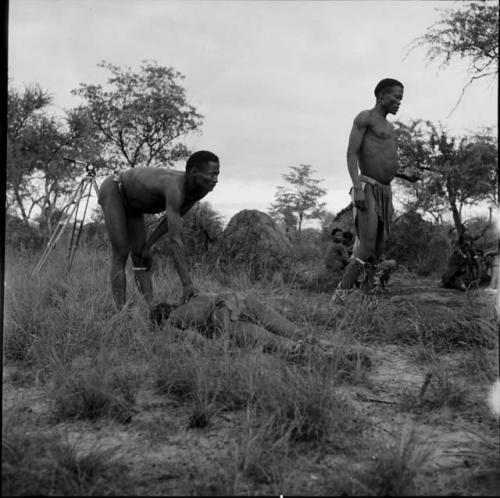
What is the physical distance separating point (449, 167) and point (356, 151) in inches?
427

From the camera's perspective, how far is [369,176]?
545cm

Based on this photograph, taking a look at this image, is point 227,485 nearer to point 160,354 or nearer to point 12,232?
point 160,354

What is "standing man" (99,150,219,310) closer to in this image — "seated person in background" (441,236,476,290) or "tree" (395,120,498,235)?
"seated person in background" (441,236,476,290)

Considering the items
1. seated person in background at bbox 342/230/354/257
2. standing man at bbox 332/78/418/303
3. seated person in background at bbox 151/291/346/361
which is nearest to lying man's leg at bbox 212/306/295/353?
seated person in background at bbox 151/291/346/361

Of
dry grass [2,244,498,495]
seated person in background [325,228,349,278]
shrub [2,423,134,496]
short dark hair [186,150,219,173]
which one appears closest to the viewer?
shrub [2,423,134,496]

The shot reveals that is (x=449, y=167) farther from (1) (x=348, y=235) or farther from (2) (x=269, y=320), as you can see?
(2) (x=269, y=320)

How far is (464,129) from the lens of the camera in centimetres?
1616

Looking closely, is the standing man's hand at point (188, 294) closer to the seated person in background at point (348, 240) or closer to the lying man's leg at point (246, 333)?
the lying man's leg at point (246, 333)

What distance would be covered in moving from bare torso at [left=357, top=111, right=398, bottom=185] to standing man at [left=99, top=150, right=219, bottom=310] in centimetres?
163

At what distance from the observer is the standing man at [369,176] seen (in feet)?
17.6

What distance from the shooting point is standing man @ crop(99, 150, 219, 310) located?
4.19m

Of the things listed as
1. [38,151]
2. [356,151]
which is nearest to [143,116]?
[38,151]

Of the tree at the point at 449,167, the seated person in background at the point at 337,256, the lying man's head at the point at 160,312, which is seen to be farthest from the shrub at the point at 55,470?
the tree at the point at 449,167

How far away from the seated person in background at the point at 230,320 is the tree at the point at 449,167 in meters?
12.5
